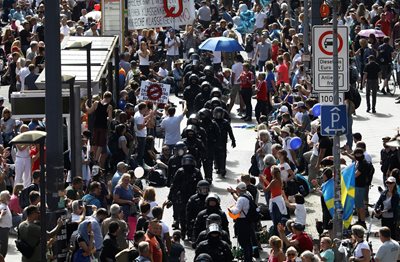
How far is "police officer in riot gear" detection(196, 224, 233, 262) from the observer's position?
74.7 ft

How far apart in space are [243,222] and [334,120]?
283 centimetres

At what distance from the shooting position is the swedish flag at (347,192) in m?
25.9

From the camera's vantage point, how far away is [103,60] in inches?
1347

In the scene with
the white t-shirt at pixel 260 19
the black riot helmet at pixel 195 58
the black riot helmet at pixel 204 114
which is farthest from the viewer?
the white t-shirt at pixel 260 19

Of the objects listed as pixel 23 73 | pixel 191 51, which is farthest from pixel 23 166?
pixel 191 51

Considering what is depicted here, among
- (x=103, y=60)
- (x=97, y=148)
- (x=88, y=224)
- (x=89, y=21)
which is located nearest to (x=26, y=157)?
(x=97, y=148)

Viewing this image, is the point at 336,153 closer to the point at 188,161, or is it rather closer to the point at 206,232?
the point at 206,232

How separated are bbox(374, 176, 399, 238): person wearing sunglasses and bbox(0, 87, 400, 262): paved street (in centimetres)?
42

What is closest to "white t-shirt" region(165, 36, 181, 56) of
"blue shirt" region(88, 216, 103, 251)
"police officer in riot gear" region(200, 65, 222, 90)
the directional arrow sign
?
"police officer in riot gear" region(200, 65, 222, 90)

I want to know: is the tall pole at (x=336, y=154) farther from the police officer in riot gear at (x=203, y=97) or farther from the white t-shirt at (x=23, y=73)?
the white t-shirt at (x=23, y=73)

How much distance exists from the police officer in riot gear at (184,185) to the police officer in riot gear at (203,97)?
817cm

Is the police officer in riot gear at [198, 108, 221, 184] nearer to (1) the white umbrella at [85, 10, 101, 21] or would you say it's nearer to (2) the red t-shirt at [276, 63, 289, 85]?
(2) the red t-shirt at [276, 63, 289, 85]

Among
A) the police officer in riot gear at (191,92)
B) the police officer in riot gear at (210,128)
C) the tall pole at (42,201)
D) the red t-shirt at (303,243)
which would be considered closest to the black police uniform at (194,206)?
the red t-shirt at (303,243)

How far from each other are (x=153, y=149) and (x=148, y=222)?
9.23 m
